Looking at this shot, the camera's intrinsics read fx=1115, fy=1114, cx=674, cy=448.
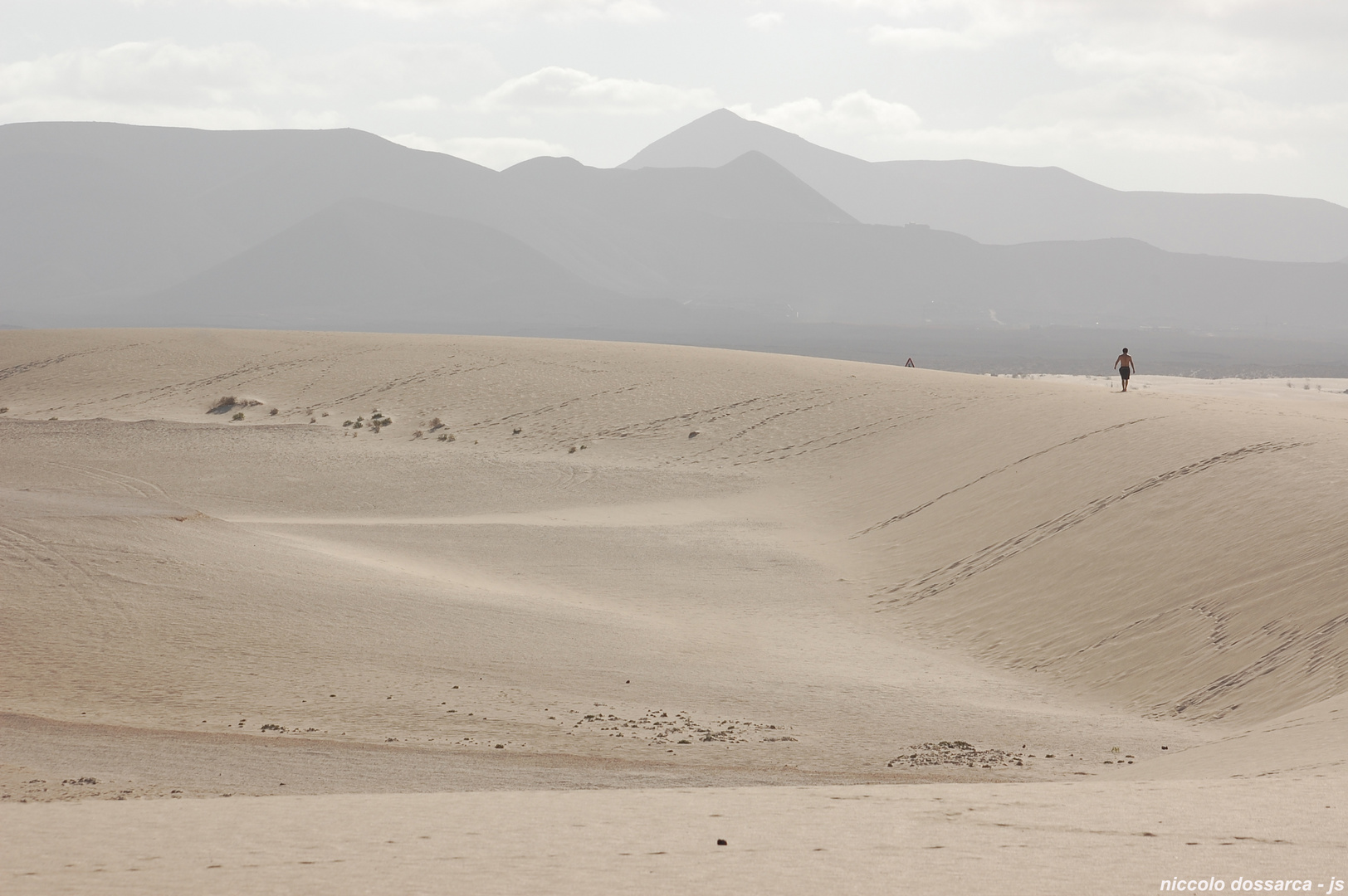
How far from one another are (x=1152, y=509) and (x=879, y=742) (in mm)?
9029

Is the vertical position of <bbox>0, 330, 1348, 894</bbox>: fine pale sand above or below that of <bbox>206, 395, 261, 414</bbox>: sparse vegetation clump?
below

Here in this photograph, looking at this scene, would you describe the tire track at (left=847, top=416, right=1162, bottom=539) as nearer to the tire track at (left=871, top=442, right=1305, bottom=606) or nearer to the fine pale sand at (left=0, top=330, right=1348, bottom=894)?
the fine pale sand at (left=0, top=330, right=1348, bottom=894)

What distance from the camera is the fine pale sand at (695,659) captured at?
6.29 metres

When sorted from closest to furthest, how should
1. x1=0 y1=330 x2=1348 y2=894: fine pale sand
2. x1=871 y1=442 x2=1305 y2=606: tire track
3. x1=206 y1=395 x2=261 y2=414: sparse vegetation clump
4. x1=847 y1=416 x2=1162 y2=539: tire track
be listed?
x1=0 y1=330 x2=1348 y2=894: fine pale sand → x1=871 y1=442 x2=1305 y2=606: tire track → x1=847 y1=416 x2=1162 y2=539: tire track → x1=206 y1=395 x2=261 y2=414: sparse vegetation clump

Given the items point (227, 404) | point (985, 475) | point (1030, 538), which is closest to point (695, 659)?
point (1030, 538)

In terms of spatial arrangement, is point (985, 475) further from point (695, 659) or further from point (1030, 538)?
point (695, 659)

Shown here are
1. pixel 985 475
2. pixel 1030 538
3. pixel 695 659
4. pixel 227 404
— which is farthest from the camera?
pixel 227 404

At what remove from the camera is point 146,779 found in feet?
29.5

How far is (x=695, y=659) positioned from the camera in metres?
13.6

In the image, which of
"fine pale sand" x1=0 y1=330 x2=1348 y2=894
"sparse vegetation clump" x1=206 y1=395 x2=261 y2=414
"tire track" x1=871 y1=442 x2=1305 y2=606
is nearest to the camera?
"fine pale sand" x1=0 y1=330 x2=1348 y2=894

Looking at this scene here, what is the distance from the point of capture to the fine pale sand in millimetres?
6285

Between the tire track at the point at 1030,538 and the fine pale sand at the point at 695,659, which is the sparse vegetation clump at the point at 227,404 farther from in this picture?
the tire track at the point at 1030,538

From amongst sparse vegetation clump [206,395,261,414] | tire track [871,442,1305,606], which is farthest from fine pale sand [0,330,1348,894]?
sparse vegetation clump [206,395,261,414]

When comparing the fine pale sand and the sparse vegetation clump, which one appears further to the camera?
the sparse vegetation clump
